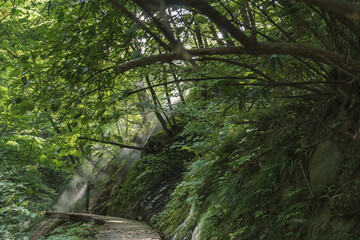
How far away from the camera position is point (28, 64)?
3.28 meters

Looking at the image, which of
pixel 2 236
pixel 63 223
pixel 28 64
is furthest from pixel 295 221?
pixel 63 223

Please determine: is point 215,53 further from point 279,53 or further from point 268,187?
point 268,187

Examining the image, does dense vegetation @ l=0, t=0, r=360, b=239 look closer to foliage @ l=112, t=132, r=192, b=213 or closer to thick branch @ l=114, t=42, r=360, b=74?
thick branch @ l=114, t=42, r=360, b=74

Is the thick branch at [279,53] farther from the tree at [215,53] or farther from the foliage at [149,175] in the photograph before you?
the foliage at [149,175]

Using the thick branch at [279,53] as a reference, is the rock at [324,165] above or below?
below

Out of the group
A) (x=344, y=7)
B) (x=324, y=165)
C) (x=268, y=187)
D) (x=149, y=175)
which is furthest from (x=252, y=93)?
(x=149, y=175)

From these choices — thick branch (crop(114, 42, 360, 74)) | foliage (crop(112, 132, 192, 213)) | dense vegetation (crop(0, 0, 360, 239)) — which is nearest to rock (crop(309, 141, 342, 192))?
dense vegetation (crop(0, 0, 360, 239))

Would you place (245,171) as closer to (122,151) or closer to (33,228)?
(33,228)

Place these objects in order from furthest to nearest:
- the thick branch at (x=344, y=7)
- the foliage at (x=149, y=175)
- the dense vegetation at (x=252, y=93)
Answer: the foliage at (x=149, y=175), the dense vegetation at (x=252, y=93), the thick branch at (x=344, y=7)

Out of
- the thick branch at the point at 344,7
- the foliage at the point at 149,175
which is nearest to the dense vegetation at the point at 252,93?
the thick branch at the point at 344,7

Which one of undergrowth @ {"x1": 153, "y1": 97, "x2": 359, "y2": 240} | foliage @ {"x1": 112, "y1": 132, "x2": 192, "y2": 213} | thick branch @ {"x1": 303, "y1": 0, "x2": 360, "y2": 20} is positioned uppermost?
thick branch @ {"x1": 303, "y1": 0, "x2": 360, "y2": 20}

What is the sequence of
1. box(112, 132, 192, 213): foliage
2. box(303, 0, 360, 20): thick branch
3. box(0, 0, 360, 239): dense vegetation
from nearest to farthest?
box(303, 0, 360, 20): thick branch < box(0, 0, 360, 239): dense vegetation < box(112, 132, 192, 213): foliage

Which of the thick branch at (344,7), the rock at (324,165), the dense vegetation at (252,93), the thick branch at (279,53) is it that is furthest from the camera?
the rock at (324,165)

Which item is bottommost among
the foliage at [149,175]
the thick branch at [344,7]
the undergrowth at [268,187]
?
the foliage at [149,175]
